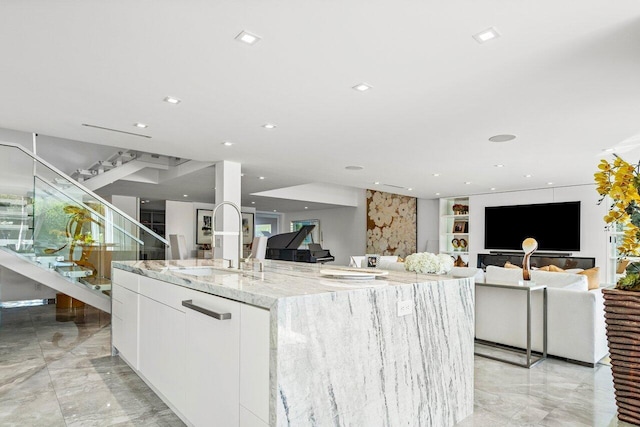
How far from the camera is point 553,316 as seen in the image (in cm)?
375

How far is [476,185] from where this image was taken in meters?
8.66

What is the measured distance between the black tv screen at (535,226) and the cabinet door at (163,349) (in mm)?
8948

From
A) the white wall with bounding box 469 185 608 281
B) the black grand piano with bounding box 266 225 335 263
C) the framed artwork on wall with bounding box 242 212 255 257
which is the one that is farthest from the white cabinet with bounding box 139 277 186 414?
the framed artwork on wall with bounding box 242 212 255 257

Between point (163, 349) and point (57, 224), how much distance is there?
3.39m

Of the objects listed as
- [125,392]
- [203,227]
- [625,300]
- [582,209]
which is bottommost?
[125,392]

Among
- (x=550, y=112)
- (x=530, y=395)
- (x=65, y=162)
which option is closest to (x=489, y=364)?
(x=530, y=395)

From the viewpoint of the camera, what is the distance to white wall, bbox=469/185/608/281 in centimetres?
817

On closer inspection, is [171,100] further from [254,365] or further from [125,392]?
[254,365]

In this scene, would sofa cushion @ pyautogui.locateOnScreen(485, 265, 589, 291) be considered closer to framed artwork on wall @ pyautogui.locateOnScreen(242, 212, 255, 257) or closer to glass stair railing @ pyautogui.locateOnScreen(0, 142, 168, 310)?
glass stair railing @ pyautogui.locateOnScreen(0, 142, 168, 310)

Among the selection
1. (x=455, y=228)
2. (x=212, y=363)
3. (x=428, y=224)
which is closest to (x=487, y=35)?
(x=212, y=363)

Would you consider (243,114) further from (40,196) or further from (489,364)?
(489,364)

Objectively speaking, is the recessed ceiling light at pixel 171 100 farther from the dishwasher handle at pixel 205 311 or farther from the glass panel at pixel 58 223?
the glass panel at pixel 58 223

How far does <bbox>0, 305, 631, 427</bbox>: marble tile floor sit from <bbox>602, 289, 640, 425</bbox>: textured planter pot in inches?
4.9

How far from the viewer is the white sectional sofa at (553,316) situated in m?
3.52
